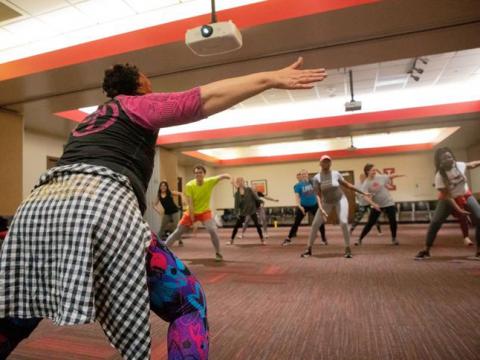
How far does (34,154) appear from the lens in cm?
804

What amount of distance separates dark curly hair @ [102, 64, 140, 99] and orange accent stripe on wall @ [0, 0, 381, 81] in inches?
123

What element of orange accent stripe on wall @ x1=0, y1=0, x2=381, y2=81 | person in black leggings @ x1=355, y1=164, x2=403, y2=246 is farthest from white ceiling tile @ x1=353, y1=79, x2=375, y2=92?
orange accent stripe on wall @ x1=0, y1=0, x2=381, y2=81

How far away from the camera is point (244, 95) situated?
3.30 ft

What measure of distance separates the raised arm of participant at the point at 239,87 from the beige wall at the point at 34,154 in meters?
7.92

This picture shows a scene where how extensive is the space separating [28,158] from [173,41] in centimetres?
566

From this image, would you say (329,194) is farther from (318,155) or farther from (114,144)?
(318,155)

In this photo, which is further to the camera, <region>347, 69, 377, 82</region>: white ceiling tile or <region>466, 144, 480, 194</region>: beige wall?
<region>466, 144, 480, 194</region>: beige wall

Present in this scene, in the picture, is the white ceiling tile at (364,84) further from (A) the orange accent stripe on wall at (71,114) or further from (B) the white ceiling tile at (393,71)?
(A) the orange accent stripe on wall at (71,114)

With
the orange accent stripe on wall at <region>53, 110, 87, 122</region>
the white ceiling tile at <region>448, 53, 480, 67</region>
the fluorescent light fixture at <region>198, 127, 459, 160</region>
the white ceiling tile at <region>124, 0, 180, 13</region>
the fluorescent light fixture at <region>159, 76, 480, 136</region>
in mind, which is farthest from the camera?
the fluorescent light fixture at <region>198, 127, 459, 160</region>

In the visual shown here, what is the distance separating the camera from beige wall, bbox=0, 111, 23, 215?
6.03 metres

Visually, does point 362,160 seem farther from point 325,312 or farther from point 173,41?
point 325,312

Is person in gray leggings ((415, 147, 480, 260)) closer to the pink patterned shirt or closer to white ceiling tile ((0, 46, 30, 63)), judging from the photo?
the pink patterned shirt

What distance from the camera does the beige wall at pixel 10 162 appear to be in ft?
19.8

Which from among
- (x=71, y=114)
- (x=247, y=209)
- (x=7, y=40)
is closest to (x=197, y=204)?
(x=247, y=209)
